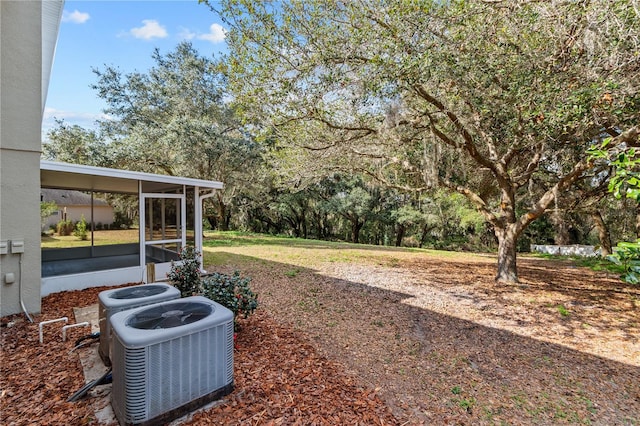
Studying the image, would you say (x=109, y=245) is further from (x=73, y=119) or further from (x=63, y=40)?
(x=73, y=119)

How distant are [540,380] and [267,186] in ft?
45.5

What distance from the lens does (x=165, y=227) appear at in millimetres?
6750

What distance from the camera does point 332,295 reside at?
18.1 feet

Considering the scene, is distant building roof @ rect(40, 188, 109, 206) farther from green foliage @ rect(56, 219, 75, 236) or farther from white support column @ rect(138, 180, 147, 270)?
white support column @ rect(138, 180, 147, 270)

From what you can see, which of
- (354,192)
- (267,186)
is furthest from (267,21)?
(354,192)

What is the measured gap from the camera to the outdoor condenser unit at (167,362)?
1892 mm

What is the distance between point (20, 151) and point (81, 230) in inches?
230

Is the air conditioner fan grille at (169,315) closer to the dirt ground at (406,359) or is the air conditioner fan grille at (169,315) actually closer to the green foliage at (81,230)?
the dirt ground at (406,359)

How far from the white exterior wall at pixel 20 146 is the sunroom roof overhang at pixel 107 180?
82 centimetres

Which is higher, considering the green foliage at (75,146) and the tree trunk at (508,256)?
the green foliage at (75,146)

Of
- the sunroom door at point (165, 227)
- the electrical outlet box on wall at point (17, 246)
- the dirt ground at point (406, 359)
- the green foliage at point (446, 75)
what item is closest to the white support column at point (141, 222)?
the sunroom door at point (165, 227)

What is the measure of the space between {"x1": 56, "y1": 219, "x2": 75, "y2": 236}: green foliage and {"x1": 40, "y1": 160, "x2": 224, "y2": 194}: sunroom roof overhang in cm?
105

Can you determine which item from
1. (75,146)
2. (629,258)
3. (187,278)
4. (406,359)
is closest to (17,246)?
(187,278)

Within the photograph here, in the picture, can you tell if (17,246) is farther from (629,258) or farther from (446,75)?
(446,75)
